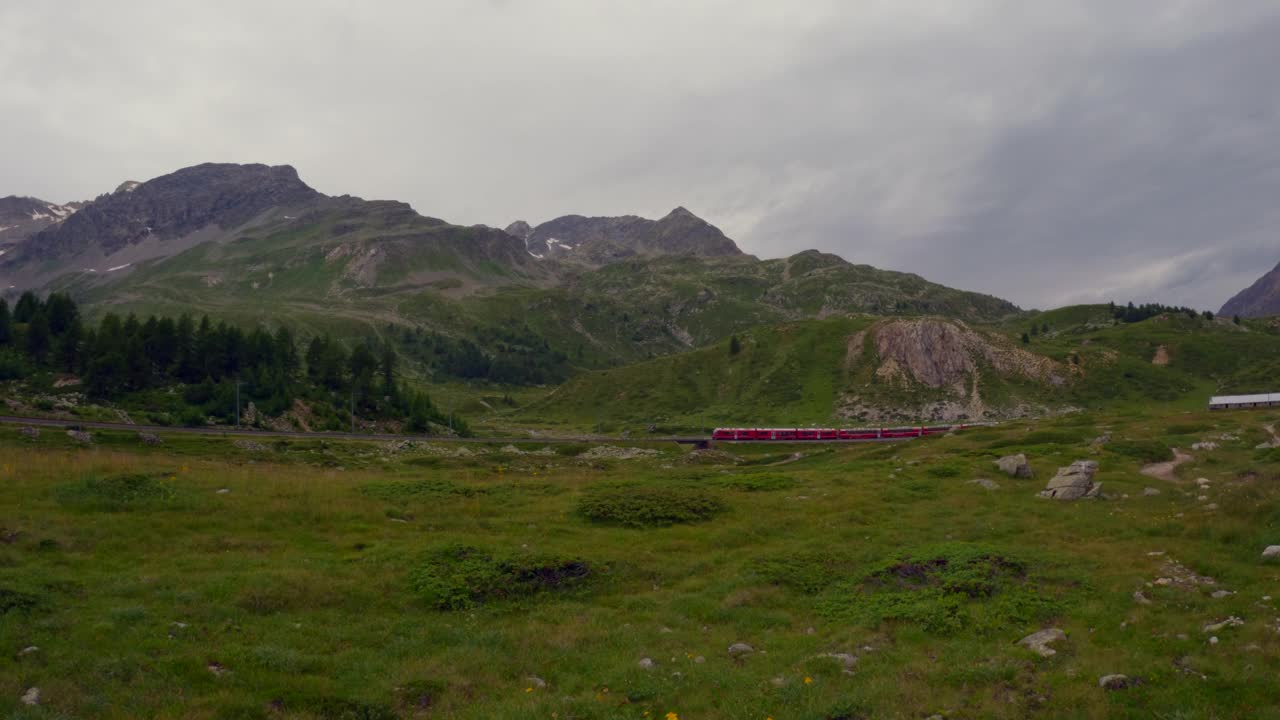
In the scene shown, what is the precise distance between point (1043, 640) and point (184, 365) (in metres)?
111

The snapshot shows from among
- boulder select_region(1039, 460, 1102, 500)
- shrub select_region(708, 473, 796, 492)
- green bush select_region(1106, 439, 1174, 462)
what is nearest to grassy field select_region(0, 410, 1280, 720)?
boulder select_region(1039, 460, 1102, 500)

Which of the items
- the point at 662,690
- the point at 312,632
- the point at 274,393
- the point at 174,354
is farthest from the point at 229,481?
the point at 174,354

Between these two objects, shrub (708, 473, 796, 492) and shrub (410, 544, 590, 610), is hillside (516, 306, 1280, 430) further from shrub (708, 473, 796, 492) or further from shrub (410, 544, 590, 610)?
shrub (410, 544, 590, 610)

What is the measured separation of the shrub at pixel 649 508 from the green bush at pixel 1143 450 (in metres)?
35.0

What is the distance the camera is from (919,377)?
531ft

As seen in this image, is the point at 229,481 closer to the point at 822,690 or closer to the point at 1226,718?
the point at 822,690

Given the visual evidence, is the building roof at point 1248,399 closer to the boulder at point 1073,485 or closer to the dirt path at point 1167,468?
the dirt path at point 1167,468

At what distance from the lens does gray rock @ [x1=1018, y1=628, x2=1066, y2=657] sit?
53.1ft

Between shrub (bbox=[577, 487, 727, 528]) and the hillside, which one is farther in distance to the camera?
the hillside

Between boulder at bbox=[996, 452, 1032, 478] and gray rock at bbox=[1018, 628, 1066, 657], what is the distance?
2928 centimetres

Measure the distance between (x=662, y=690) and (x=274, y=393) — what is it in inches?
3709

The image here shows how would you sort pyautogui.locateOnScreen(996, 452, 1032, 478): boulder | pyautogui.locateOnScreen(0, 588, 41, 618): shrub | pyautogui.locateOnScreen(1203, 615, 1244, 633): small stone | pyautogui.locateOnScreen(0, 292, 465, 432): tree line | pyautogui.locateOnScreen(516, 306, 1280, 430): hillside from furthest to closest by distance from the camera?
pyautogui.locateOnScreen(516, 306, 1280, 430): hillside → pyautogui.locateOnScreen(0, 292, 465, 432): tree line → pyautogui.locateOnScreen(996, 452, 1032, 478): boulder → pyautogui.locateOnScreen(0, 588, 41, 618): shrub → pyautogui.locateOnScreen(1203, 615, 1244, 633): small stone

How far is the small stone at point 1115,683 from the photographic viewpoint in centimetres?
1394

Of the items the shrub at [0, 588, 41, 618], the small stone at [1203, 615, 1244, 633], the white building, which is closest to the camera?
the small stone at [1203, 615, 1244, 633]
